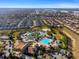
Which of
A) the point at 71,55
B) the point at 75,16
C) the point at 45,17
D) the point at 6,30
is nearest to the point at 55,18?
the point at 45,17

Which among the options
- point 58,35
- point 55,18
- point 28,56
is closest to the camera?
point 28,56

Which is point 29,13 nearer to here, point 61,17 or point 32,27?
point 32,27

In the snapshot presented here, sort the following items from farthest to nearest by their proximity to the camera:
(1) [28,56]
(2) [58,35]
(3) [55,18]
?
1. (3) [55,18]
2. (2) [58,35]
3. (1) [28,56]

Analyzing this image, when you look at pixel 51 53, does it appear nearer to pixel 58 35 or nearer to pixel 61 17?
pixel 58 35

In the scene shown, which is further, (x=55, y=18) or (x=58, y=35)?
(x=55, y=18)

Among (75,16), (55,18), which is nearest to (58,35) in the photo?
(55,18)

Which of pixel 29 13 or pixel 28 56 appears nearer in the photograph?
pixel 28 56

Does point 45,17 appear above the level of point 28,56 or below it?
above

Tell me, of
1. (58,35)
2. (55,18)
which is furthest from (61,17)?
(58,35)

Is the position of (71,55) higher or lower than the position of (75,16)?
lower
